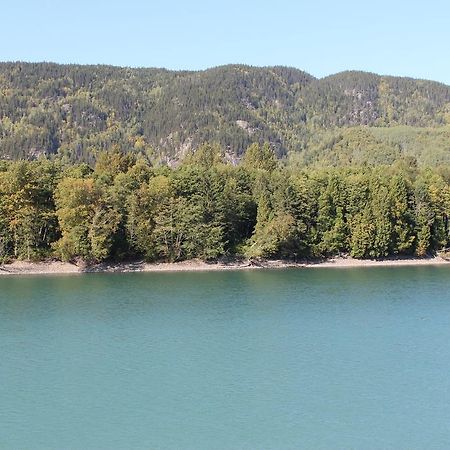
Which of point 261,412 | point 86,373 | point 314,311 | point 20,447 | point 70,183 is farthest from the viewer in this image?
point 70,183

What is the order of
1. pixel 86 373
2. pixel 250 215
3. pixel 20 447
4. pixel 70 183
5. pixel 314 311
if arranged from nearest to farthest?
1. pixel 20 447
2. pixel 86 373
3. pixel 314 311
4. pixel 70 183
5. pixel 250 215

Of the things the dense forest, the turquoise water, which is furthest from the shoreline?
the turquoise water

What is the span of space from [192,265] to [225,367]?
5254 centimetres

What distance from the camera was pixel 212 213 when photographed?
330ft

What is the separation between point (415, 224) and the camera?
106375 mm

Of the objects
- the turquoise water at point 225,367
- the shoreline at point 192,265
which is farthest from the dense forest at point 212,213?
the turquoise water at point 225,367

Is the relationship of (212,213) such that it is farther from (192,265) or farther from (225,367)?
(225,367)

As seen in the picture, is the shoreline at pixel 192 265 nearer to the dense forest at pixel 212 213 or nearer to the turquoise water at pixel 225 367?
the dense forest at pixel 212 213

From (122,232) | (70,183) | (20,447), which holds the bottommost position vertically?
(20,447)

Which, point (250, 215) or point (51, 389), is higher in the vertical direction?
point (250, 215)

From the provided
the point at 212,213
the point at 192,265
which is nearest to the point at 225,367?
the point at 192,265

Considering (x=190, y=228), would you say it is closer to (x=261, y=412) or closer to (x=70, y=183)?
(x=70, y=183)

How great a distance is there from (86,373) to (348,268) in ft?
202

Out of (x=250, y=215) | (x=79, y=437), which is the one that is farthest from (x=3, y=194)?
(x=79, y=437)
